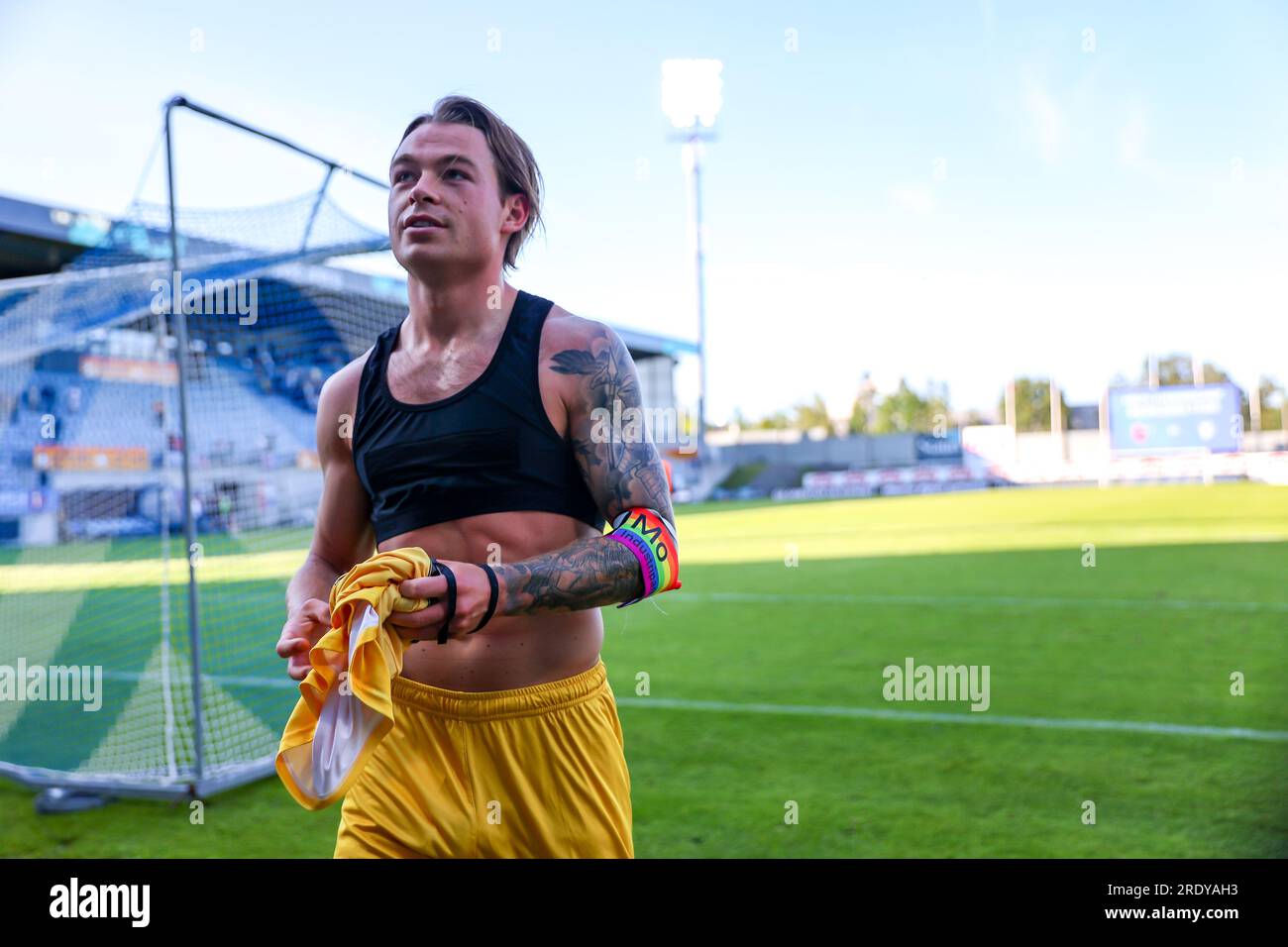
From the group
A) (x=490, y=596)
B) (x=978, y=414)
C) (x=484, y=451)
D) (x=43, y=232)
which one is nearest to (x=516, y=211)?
(x=484, y=451)

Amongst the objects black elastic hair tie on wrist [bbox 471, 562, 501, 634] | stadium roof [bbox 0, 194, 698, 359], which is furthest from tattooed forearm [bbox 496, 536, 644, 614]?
stadium roof [bbox 0, 194, 698, 359]

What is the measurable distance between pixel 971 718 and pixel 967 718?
24 mm

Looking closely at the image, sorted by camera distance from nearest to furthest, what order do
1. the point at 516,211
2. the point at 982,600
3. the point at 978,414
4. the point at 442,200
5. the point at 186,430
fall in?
the point at 442,200, the point at 516,211, the point at 186,430, the point at 982,600, the point at 978,414

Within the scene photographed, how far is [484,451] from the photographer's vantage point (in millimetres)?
2004

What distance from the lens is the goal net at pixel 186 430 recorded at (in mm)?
5512

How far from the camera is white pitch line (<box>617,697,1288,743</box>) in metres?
5.65

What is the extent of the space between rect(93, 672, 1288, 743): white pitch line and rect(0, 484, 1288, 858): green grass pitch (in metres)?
0.03

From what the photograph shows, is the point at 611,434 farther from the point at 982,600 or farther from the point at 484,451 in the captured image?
the point at 982,600

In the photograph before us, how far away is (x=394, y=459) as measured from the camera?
2.07 m

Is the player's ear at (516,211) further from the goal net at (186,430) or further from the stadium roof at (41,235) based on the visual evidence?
the stadium roof at (41,235)

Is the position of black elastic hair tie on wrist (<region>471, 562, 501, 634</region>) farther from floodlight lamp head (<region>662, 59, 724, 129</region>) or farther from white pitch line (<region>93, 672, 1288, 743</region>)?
floodlight lamp head (<region>662, 59, 724, 129</region>)
